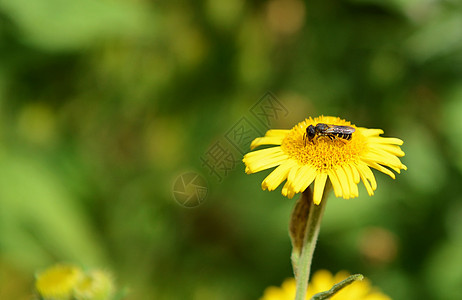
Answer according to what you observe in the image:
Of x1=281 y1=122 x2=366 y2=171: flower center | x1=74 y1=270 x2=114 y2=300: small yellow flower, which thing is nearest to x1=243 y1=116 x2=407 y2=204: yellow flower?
x1=281 y1=122 x2=366 y2=171: flower center

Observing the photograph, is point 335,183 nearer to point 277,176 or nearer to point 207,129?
point 277,176

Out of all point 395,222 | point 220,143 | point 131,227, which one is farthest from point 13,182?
point 395,222

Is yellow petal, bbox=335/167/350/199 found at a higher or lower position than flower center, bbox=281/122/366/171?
lower

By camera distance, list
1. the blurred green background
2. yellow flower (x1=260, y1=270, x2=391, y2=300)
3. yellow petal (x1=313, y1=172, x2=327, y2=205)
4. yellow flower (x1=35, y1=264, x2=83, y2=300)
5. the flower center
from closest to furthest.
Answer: yellow petal (x1=313, y1=172, x2=327, y2=205), the flower center, yellow flower (x1=35, y1=264, x2=83, y2=300), yellow flower (x1=260, y1=270, x2=391, y2=300), the blurred green background

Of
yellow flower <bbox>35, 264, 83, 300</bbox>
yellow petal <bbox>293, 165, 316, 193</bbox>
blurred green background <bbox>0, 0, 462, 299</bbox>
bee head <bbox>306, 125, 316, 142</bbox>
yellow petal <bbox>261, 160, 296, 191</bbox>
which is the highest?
blurred green background <bbox>0, 0, 462, 299</bbox>

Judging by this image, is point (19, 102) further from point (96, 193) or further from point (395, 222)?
point (395, 222)

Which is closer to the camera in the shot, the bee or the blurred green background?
the bee

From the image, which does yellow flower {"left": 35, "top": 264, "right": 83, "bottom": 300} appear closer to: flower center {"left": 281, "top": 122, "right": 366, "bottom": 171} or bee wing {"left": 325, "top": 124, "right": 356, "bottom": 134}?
flower center {"left": 281, "top": 122, "right": 366, "bottom": 171}
